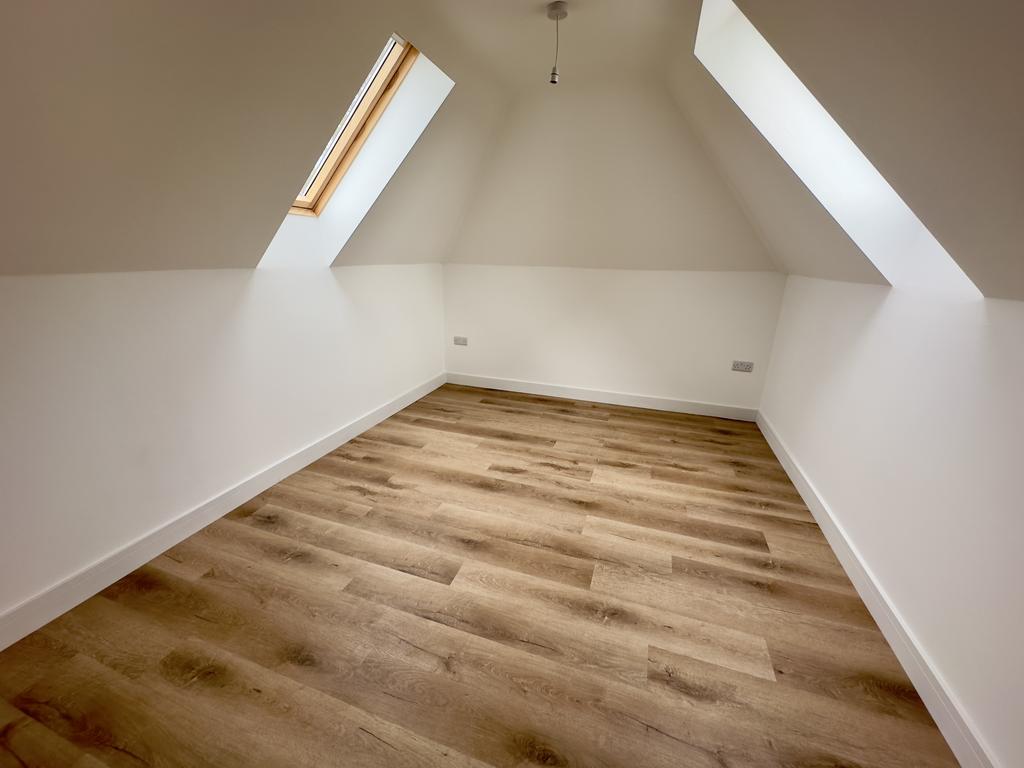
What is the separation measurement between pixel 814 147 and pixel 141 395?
300cm

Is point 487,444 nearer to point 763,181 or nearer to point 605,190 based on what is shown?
point 605,190

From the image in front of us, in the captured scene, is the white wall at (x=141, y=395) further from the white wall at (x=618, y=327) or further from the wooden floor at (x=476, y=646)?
the white wall at (x=618, y=327)

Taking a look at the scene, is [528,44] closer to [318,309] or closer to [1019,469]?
[318,309]

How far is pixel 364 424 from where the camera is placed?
10.7 feet

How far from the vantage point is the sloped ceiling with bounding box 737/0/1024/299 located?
0.81m

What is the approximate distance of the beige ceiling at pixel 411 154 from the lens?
3.78 ft

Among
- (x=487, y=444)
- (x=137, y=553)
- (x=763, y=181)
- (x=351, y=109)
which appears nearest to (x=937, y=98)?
(x=763, y=181)

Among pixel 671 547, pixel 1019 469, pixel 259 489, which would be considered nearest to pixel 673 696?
pixel 671 547

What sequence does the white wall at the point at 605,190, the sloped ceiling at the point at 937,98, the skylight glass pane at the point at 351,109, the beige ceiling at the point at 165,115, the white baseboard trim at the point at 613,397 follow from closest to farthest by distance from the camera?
1. the sloped ceiling at the point at 937,98
2. the beige ceiling at the point at 165,115
3. the skylight glass pane at the point at 351,109
4. the white wall at the point at 605,190
5. the white baseboard trim at the point at 613,397

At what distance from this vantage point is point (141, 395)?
181cm

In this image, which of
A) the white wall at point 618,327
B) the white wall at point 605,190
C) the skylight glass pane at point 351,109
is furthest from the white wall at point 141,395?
the white wall at point 618,327

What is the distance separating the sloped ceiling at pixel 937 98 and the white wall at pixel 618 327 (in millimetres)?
2186

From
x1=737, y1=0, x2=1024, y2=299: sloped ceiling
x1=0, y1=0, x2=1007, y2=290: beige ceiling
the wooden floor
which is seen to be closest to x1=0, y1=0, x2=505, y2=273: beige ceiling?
x1=0, y1=0, x2=1007, y2=290: beige ceiling

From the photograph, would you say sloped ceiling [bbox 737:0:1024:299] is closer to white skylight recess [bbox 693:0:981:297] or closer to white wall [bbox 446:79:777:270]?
white skylight recess [bbox 693:0:981:297]
